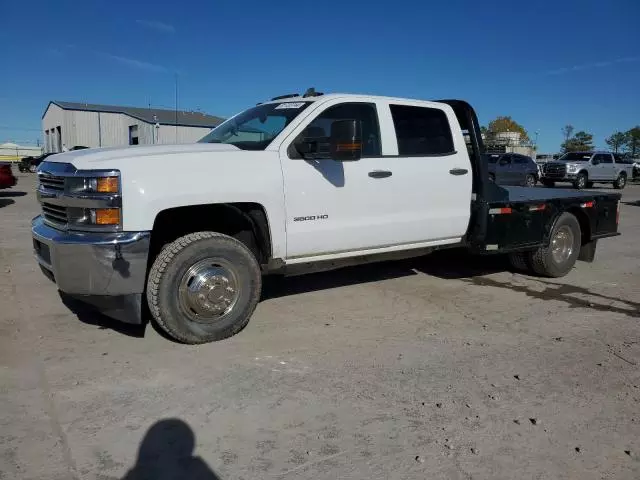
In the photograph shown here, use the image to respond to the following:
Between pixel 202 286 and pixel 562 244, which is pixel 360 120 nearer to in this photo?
pixel 202 286

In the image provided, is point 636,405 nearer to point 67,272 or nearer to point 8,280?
point 67,272

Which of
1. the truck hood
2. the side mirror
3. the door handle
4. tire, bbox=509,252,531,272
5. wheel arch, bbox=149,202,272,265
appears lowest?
tire, bbox=509,252,531,272

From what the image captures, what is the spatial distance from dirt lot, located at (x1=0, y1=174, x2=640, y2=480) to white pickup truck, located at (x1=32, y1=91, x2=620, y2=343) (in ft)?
1.75

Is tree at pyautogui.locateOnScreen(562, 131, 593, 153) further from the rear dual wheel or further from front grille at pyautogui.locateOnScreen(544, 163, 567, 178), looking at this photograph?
the rear dual wheel

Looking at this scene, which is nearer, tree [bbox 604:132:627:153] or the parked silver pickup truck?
the parked silver pickup truck

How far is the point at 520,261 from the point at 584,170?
24.2 m

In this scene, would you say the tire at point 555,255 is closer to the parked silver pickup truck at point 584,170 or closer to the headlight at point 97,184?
the headlight at point 97,184

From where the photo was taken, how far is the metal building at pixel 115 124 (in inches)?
1831

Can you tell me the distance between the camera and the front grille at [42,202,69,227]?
13.6ft

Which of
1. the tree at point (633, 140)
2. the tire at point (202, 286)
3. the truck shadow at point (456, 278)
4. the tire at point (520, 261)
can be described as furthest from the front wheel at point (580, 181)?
the tree at point (633, 140)

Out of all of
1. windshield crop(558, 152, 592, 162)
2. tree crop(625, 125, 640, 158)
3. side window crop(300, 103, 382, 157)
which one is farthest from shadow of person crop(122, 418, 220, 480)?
tree crop(625, 125, 640, 158)

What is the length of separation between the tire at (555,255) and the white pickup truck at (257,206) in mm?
735

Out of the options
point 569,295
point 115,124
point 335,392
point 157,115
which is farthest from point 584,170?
point 115,124

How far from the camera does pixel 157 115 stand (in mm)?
50000
